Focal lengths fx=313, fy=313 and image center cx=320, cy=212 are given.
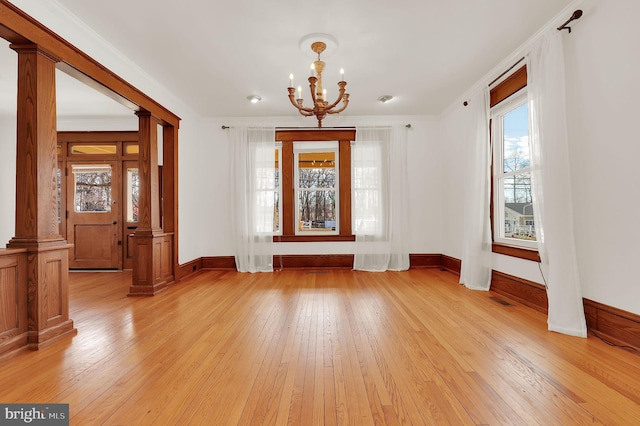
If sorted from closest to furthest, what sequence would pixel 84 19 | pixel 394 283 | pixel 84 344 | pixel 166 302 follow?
1. pixel 84 344
2. pixel 84 19
3. pixel 166 302
4. pixel 394 283

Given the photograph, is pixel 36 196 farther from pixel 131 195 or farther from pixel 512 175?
pixel 512 175

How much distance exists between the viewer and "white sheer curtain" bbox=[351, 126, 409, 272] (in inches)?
216

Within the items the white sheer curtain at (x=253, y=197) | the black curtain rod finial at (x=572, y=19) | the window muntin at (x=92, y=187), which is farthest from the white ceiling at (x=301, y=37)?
the window muntin at (x=92, y=187)

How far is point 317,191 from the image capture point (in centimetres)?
593

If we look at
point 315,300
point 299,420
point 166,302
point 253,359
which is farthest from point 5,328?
point 315,300

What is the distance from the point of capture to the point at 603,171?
248 cm

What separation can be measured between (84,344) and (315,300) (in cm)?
217

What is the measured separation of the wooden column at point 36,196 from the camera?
2391 mm

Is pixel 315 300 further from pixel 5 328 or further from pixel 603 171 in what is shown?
pixel 603 171

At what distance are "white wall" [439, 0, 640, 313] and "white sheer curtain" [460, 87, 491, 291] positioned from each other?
124 cm

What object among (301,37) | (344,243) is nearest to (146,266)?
(344,243)

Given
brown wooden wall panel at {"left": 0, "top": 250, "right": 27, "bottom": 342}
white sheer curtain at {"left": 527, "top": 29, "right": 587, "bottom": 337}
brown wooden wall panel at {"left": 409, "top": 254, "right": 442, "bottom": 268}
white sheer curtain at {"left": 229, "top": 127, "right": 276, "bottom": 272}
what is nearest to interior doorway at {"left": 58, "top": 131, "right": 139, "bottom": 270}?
white sheer curtain at {"left": 229, "top": 127, "right": 276, "bottom": 272}

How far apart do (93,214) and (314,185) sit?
4196 millimetres

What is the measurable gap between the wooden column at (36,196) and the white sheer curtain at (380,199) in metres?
4.13
